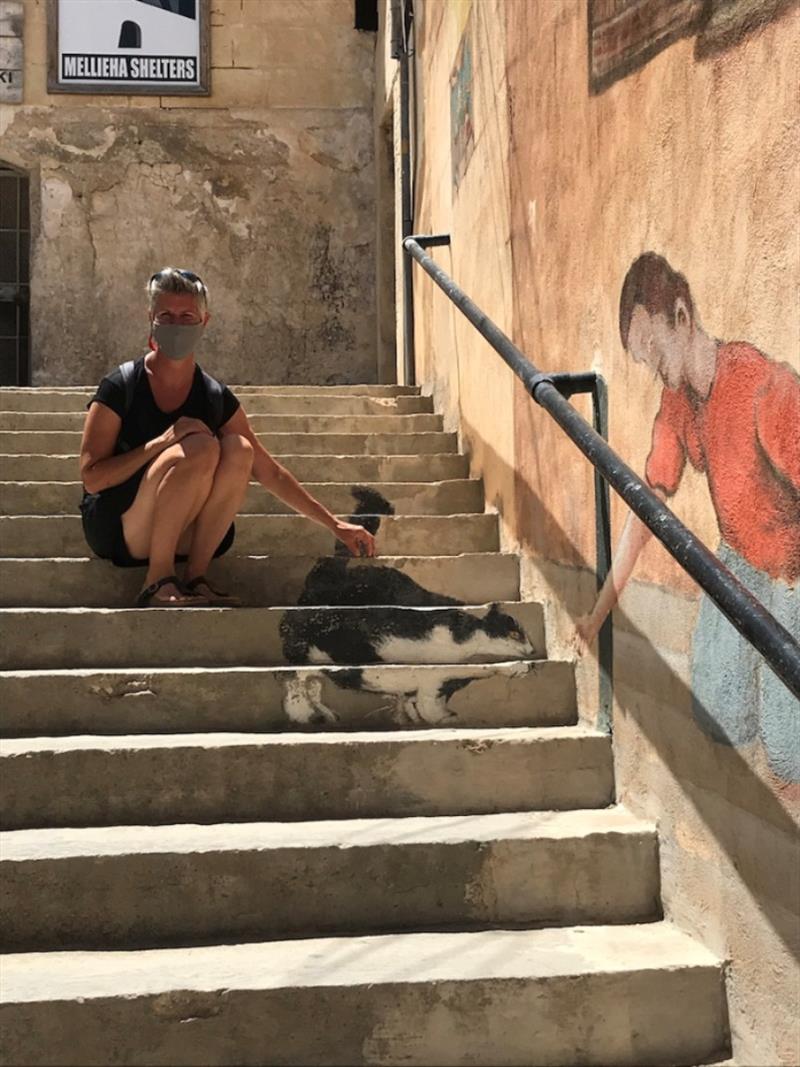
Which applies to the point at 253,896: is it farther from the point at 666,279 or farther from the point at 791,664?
the point at 666,279

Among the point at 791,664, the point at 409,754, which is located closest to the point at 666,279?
the point at 791,664

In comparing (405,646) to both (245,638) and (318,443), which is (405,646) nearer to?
(245,638)

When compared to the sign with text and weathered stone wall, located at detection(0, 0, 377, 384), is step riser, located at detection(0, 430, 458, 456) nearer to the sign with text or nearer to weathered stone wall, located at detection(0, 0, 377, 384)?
weathered stone wall, located at detection(0, 0, 377, 384)

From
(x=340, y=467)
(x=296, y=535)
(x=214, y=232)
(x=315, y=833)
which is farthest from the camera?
(x=214, y=232)

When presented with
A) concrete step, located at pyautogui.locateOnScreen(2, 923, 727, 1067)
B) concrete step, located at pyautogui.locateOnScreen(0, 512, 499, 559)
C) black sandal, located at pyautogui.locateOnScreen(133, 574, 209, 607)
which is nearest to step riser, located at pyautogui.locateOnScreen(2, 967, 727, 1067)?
concrete step, located at pyautogui.locateOnScreen(2, 923, 727, 1067)

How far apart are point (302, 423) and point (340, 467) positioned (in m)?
0.60

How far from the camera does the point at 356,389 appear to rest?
571 cm

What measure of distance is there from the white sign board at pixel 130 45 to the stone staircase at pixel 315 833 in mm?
6273

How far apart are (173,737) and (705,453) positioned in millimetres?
1525

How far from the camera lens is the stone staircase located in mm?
2168

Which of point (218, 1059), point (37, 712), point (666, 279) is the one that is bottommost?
point (218, 1059)

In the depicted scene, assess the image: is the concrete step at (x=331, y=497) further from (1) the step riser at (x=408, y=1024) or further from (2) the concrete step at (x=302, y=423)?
(1) the step riser at (x=408, y=1024)

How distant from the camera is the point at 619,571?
276 cm

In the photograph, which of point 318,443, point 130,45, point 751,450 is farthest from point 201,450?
point 130,45
